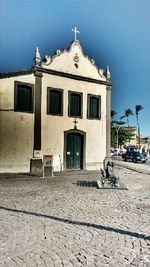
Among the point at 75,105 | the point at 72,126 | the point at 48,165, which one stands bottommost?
the point at 48,165

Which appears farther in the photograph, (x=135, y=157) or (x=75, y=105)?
(x=135, y=157)

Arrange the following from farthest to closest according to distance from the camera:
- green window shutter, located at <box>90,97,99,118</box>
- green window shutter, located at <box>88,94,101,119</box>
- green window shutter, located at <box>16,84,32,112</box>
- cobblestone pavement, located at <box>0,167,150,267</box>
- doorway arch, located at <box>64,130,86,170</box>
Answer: green window shutter, located at <box>90,97,99,118</box> → green window shutter, located at <box>88,94,101,119</box> → doorway arch, located at <box>64,130,86,170</box> → green window shutter, located at <box>16,84,32,112</box> → cobblestone pavement, located at <box>0,167,150,267</box>

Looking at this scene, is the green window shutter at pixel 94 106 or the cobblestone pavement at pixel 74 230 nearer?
the cobblestone pavement at pixel 74 230

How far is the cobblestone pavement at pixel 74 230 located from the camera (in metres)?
4.90

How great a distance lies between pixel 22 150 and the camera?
19.9m

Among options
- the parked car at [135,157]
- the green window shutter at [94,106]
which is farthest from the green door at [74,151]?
the parked car at [135,157]

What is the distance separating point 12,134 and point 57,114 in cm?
384

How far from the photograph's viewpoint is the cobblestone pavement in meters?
4.90

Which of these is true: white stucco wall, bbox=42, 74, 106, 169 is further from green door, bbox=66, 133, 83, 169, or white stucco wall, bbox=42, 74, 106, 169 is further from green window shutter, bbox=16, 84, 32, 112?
green window shutter, bbox=16, 84, 32, 112

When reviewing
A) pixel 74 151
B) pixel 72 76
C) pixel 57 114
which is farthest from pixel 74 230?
pixel 72 76

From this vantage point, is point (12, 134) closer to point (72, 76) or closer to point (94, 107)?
point (72, 76)

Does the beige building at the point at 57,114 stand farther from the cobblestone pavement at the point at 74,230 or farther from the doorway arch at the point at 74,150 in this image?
the cobblestone pavement at the point at 74,230

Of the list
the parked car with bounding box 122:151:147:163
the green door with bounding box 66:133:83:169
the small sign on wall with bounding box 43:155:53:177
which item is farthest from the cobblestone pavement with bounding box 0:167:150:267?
the parked car with bounding box 122:151:147:163

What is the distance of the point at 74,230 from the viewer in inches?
257
